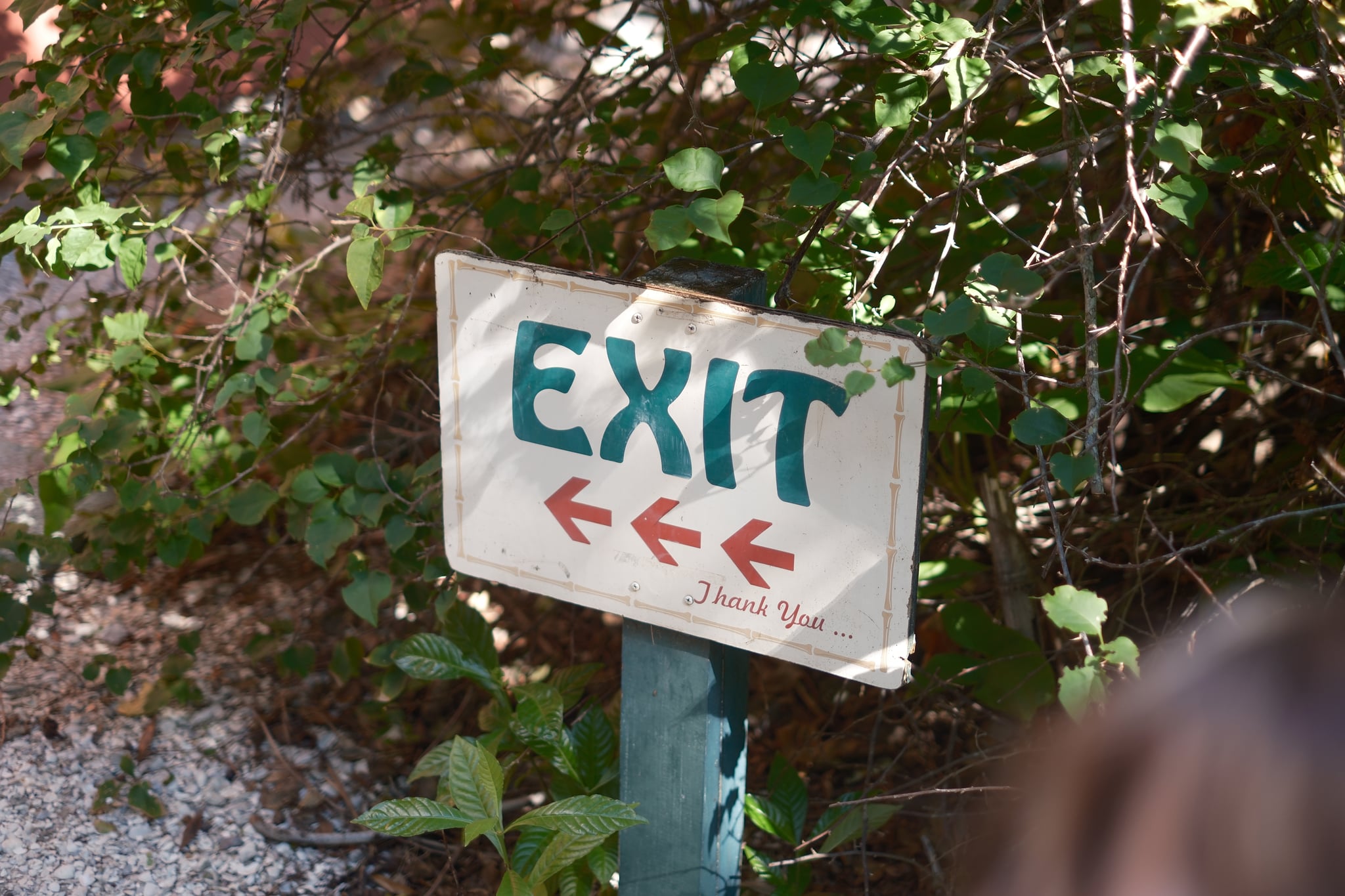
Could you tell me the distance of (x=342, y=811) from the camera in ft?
7.55

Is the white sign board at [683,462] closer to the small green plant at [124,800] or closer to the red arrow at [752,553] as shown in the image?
the red arrow at [752,553]

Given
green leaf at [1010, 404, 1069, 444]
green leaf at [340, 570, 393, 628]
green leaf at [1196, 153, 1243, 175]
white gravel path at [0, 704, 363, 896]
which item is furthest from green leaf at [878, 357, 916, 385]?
white gravel path at [0, 704, 363, 896]

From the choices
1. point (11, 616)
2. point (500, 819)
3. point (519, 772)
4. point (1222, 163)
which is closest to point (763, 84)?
point (1222, 163)

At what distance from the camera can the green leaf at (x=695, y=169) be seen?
1271 mm

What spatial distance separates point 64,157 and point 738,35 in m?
1.07

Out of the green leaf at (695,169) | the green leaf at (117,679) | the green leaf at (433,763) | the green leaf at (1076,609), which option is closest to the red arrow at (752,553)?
the green leaf at (1076,609)

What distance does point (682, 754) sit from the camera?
1458 mm

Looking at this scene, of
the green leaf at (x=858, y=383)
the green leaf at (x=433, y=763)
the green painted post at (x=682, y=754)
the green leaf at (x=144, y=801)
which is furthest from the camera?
the green leaf at (x=144, y=801)

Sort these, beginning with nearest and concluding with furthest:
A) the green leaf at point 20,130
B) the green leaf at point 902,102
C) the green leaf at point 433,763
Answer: the green leaf at point 902,102, the green leaf at point 20,130, the green leaf at point 433,763

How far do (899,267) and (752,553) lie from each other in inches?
39.5

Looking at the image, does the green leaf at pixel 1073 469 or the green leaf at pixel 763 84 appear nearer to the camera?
the green leaf at pixel 1073 469

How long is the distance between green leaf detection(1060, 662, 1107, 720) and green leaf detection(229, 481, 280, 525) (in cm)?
132

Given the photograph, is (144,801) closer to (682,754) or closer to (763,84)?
(682,754)

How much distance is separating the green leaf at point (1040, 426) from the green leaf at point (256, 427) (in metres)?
1.19
